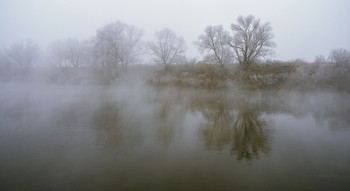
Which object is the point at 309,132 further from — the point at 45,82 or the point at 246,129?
the point at 45,82

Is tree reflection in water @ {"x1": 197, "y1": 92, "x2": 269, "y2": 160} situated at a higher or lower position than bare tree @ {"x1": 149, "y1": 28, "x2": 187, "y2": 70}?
lower

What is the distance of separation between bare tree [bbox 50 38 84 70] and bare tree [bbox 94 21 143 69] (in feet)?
38.8

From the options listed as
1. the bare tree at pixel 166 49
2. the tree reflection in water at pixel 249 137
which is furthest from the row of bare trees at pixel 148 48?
the tree reflection in water at pixel 249 137

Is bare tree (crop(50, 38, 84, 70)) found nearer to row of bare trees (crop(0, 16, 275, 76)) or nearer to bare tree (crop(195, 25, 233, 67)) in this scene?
row of bare trees (crop(0, 16, 275, 76))

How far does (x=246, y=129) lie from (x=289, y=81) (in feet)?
66.7

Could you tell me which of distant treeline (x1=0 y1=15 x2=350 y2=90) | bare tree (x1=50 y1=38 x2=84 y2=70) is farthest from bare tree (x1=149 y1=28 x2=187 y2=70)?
bare tree (x1=50 y1=38 x2=84 y2=70)

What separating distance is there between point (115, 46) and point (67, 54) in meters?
19.1

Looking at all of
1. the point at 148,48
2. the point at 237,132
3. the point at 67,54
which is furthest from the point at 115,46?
the point at 237,132

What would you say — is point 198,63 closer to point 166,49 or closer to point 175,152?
point 166,49

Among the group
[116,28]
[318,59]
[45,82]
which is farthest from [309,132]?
[45,82]

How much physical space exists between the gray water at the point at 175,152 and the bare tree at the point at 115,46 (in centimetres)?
2352

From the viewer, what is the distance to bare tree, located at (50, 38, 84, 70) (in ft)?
155

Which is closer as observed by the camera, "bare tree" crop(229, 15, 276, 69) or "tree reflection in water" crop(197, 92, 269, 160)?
"tree reflection in water" crop(197, 92, 269, 160)

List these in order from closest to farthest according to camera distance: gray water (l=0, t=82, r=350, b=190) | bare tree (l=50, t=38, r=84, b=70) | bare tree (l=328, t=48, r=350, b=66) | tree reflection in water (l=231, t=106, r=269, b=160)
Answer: gray water (l=0, t=82, r=350, b=190)
tree reflection in water (l=231, t=106, r=269, b=160)
bare tree (l=328, t=48, r=350, b=66)
bare tree (l=50, t=38, r=84, b=70)
